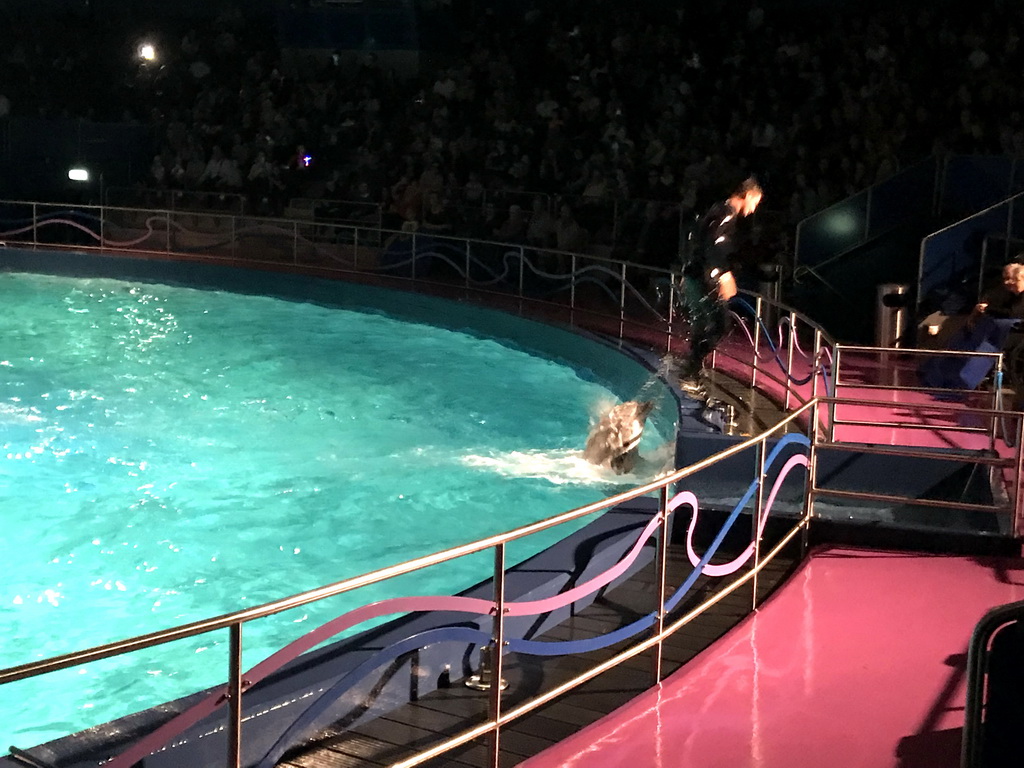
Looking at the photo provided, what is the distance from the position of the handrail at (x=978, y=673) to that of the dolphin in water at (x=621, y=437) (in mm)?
6002

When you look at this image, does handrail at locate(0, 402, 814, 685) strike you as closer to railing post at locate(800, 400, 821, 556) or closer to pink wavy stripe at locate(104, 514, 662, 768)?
pink wavy stripe at locate(104, 514, 662, 768)

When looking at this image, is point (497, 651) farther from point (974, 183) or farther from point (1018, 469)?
point (974, 183)

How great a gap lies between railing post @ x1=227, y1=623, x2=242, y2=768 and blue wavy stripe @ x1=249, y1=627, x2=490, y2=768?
51 centimetres

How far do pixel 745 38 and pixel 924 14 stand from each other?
2.79 meters

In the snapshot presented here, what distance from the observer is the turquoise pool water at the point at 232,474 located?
6465 mm

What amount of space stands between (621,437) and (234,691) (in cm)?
624

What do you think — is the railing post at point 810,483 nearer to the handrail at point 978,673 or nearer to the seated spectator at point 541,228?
the handrail at point 978,673

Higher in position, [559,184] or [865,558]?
[559,184]

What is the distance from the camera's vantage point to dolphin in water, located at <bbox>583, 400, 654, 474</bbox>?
8828 mm

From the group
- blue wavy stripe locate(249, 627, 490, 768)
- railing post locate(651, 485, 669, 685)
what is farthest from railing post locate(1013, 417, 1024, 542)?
blue wavy stripe locate(249, 627, 490, 768)

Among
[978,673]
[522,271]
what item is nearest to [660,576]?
[978,673]

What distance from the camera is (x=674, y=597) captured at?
479 centimetres

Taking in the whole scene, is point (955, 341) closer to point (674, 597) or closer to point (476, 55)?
point (674, 597)

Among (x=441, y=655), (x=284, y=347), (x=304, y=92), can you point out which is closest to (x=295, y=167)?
(x=304, y=92)
